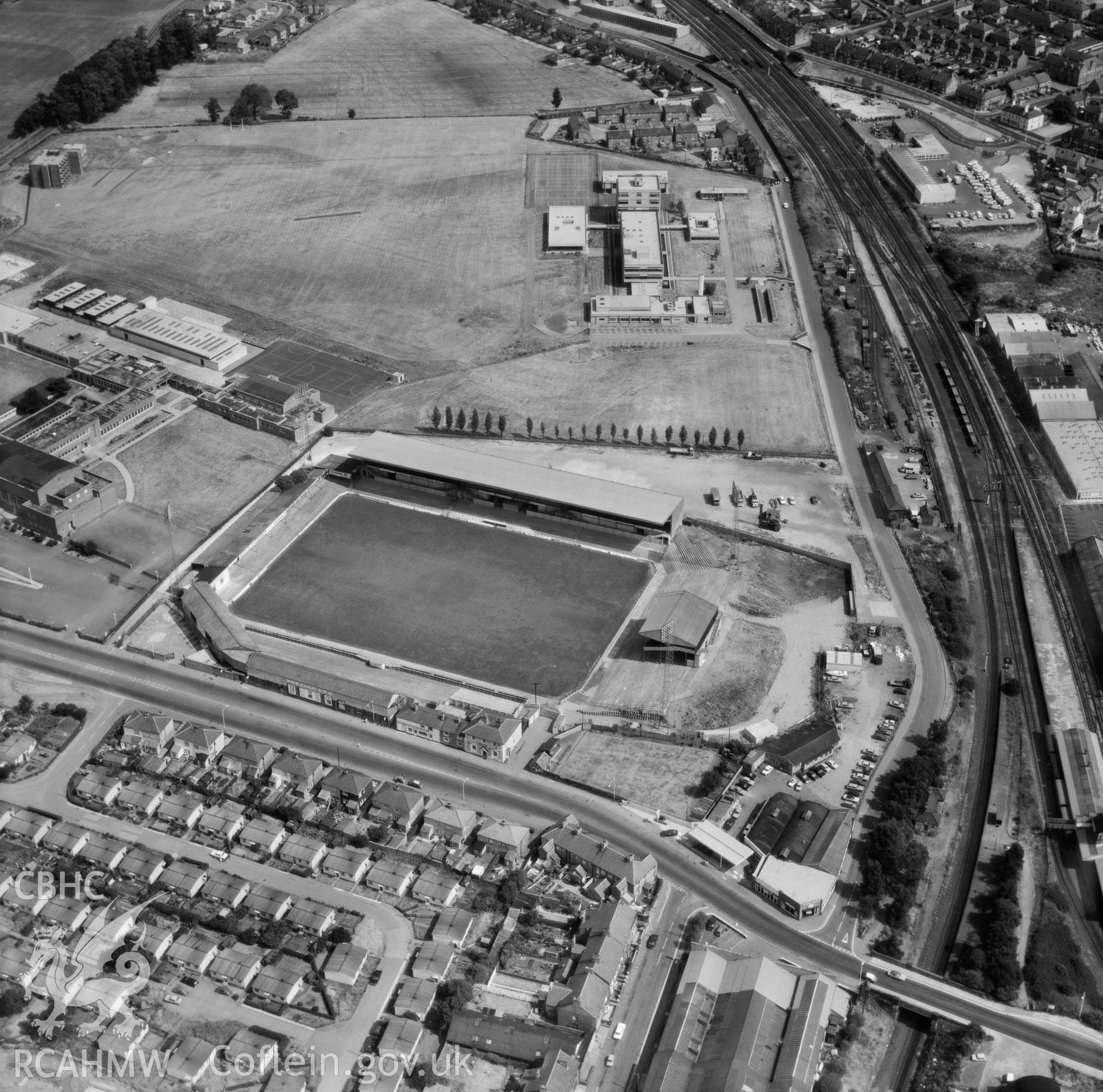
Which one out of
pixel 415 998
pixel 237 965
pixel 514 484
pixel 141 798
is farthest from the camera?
pixel 514 484

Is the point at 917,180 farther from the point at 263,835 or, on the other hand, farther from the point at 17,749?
the point at 17,749

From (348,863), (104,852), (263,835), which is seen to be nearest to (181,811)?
(104,852)

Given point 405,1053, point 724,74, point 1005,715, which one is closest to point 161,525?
point 405,1053

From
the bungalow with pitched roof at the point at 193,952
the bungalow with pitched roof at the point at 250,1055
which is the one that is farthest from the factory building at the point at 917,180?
the bungalow with pitched roof at the point at 250,1055

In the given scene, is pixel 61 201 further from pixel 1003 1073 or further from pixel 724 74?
pixel 1003 1073

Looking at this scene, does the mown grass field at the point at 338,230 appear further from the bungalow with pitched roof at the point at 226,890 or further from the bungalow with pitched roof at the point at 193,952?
the bungalow with pitched roof at the point at 193,952

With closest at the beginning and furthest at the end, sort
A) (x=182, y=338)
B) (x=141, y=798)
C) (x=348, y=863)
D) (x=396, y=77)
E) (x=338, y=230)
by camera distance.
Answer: (x=348, y=863) < (x=141, y=798) < (x=182, y=338) < (x=338, y=230) < (x=396, y=77)
